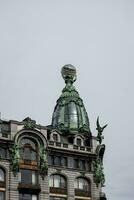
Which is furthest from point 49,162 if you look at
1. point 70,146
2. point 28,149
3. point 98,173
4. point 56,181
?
point 98,173

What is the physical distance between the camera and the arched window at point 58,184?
3935 inches

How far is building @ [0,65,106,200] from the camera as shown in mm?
96500

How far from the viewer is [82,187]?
104m

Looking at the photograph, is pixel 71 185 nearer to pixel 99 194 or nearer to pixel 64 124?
pixel 99 194

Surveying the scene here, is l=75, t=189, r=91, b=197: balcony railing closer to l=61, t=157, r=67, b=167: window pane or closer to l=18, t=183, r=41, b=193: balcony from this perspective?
l=61, t=157, r=67, b=167: window pane

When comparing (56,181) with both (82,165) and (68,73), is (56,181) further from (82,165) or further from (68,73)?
(68,73)

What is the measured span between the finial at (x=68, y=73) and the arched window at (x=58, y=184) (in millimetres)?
25953

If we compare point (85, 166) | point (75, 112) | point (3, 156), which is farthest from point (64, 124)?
point (3, 156)

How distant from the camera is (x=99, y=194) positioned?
105m

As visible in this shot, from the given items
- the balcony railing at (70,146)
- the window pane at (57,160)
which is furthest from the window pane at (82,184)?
the balcony railing at (70,146)

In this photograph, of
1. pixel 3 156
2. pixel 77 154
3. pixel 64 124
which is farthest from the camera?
pixel 64 124

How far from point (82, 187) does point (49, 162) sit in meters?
8.16

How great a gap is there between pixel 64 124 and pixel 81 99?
786 centimetres

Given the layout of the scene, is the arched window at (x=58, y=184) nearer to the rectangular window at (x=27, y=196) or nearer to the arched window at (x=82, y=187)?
the arched window at (x=82, y=187)
